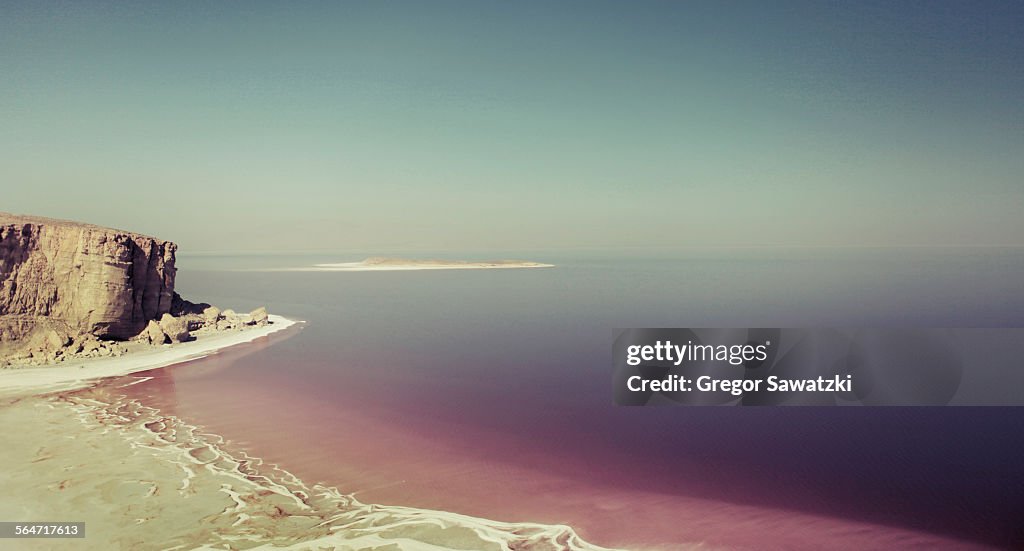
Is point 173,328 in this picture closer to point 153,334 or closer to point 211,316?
point 153,334

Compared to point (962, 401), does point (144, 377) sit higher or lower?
lower

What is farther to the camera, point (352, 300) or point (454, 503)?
point (352, 300)

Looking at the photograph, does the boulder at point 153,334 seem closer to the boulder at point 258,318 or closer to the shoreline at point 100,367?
the shoreline at point 100,367

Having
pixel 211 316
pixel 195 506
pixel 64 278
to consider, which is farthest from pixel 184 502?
pixel 211 316

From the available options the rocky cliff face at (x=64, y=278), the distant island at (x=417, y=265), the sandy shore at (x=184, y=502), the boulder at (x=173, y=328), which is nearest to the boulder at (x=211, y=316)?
the boulder at (x=173, y=328)

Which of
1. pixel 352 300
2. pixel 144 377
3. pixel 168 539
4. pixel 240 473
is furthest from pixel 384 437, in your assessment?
pixel 352 300

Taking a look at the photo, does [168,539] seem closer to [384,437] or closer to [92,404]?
[384,437]

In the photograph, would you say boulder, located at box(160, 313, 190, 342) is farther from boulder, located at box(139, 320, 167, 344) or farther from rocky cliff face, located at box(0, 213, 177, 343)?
rocky cliff face, located at box(0, 213, 177, 343)
